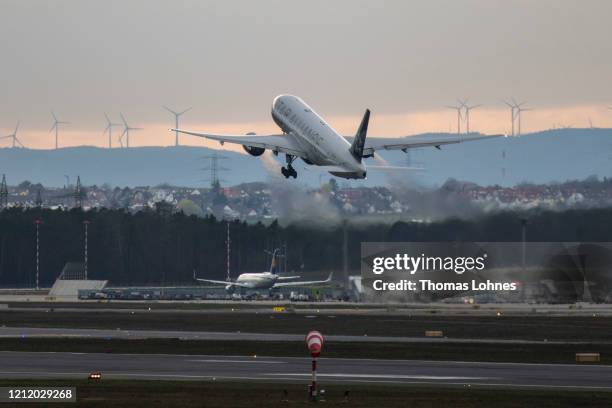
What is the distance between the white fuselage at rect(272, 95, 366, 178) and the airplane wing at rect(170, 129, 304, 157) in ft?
2.00

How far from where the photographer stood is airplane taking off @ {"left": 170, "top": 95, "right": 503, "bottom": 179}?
117 m

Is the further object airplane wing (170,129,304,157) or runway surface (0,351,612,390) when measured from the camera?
airplane wing (170,129,304,157)

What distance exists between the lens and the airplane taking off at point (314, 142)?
117 m

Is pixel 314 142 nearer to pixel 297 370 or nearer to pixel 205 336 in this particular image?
pixel 205 336

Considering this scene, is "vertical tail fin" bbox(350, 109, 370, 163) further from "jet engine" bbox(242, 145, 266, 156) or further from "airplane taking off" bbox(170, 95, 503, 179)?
"jet engine" bbox(242, 145, 266, 156)

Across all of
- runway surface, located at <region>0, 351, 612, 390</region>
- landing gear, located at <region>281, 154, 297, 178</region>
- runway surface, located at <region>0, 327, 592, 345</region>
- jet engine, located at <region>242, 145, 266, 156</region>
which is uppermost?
jet engine, located at <region>242, 145, 266, 156</region>


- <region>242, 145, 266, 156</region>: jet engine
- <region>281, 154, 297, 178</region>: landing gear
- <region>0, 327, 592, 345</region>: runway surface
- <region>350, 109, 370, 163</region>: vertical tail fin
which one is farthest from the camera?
<region>281, 154, 297, 178</region>: landing gear

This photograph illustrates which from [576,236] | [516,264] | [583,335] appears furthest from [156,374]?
[576,236]

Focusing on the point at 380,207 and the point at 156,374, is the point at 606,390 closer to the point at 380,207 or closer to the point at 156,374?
the point at 156,374

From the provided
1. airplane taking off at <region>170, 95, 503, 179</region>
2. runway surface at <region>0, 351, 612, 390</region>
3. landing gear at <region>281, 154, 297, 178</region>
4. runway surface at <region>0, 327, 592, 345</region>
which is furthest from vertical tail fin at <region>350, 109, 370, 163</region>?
runway surface at <region>0, 351, 612, 390</region>

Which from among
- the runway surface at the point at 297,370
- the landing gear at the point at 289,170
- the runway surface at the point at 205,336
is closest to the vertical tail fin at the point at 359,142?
the landing gear at the point at 289,170

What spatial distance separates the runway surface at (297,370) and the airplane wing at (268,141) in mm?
42503

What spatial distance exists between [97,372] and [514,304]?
83907 millimetres

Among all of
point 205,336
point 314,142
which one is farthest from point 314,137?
point 205,336
